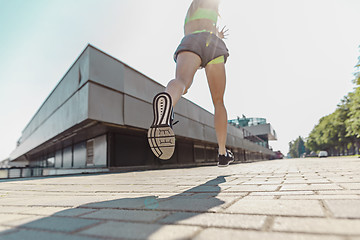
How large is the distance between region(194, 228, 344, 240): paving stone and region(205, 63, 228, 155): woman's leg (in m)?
2.38

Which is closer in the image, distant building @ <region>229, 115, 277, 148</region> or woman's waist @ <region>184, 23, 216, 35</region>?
woman's waist @ <region>184, 23, 216, 35</region>

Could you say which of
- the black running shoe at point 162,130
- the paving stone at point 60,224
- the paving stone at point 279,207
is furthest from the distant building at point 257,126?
the paving stone at point 60,224

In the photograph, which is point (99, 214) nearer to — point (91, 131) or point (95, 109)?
point (95, 109)

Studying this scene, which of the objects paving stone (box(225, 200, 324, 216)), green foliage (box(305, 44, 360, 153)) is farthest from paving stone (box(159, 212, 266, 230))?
green foliage (box(305, 44, 360, 153))

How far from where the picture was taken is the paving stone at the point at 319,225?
0.73m

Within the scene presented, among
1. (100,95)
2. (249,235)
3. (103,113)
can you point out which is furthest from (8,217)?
(100,95)

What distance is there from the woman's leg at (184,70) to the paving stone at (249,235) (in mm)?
1808

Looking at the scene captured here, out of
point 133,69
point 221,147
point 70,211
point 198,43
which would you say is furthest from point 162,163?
point 70,211

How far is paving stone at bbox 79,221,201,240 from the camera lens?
753mm

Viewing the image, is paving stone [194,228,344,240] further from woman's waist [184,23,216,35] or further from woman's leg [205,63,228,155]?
woman's waist [184,23,216,35]

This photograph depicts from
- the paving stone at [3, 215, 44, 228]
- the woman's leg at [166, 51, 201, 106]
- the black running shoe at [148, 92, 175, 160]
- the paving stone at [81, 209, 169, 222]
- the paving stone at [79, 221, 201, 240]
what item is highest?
the woman's leg at [166, 51, 201, 106]

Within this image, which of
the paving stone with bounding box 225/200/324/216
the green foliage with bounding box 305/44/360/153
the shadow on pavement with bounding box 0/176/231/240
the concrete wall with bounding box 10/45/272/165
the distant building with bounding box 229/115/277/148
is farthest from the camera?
the distant building with bounding box 229/115/277/148

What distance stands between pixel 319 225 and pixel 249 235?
258mm

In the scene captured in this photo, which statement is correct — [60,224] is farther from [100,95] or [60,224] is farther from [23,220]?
[100,95]
